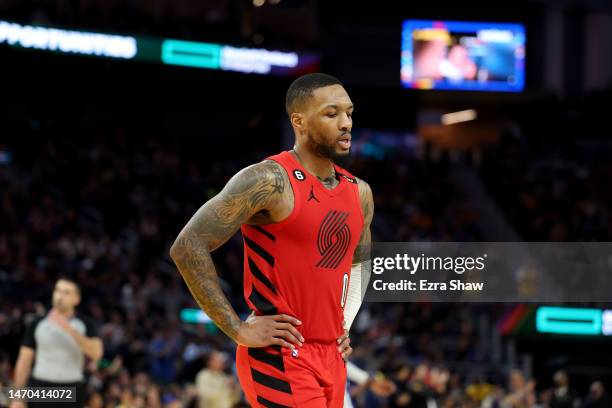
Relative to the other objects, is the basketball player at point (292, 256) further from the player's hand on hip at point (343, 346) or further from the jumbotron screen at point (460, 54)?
the jumbotron screen at point (460, 54)

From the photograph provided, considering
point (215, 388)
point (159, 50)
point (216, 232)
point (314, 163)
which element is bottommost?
point (215, 388)

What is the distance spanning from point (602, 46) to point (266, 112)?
11.6 m

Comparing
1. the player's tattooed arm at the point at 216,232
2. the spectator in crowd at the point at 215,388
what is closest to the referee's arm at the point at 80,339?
the player's tattooed arm at the point at 216,232

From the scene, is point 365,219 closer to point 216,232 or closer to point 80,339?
point 216,232

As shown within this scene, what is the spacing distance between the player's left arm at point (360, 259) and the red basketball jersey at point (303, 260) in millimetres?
249

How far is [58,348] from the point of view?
27.9 feet

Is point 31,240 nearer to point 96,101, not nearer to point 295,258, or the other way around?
point 96,101

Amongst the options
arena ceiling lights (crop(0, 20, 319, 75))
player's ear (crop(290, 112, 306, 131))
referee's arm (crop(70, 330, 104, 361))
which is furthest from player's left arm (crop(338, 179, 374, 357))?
arena ceiling lights (crop(0, 20, 319, 75))

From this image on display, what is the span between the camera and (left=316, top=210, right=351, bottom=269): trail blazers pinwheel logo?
4543mm

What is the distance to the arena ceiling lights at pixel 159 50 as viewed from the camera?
21.5 metres

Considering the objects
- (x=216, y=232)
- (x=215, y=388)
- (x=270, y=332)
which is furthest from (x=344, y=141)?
(x=215, y=388)

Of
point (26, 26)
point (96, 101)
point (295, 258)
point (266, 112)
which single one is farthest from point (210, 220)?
point (96, 101)

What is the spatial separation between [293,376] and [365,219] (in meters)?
0.89

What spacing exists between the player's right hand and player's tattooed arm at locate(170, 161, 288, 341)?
50 mm
